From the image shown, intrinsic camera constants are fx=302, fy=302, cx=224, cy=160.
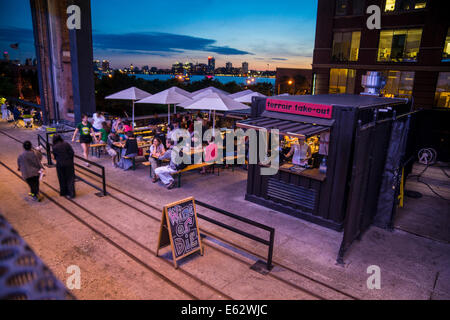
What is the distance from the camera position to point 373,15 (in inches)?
880

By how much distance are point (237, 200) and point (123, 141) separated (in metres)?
5.86

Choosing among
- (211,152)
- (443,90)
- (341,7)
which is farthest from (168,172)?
(341,7)

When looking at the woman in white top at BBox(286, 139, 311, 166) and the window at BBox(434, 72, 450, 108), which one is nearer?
the woman in white top at BBox(286, 139, 311, 166)

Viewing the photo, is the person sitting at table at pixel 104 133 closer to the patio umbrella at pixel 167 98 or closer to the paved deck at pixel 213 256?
the patio umbrella at pixel 167 98

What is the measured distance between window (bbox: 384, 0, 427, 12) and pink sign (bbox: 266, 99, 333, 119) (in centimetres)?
1868

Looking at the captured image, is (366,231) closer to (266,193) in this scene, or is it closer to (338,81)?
(266,193)

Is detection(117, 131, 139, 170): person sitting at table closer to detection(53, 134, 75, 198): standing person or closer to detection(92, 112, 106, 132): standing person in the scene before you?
detection(53, 134, 75, 198): standing person

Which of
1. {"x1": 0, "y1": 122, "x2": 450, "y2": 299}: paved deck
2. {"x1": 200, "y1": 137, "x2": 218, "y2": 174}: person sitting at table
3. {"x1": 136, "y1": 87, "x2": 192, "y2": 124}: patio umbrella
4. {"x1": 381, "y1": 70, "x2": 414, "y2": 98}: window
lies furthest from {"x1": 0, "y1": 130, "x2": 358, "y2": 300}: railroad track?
{"x1": 381, "y1": 70, "x2": 414, "y2": 98}: window

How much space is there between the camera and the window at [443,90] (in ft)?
64.0

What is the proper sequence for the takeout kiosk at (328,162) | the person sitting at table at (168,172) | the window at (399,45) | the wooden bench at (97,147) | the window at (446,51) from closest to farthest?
the takeout kiosk at (328,162) < the person sitting at table at (168,172) < the wooden bench at (97,147) < the window at (446,51) < the window at (399,45)

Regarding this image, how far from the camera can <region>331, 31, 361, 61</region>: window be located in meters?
23.4

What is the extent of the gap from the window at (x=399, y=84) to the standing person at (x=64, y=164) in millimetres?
20651

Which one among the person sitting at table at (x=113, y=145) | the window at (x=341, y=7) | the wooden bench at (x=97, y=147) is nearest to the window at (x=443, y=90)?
the window at (x=341, y=7)
